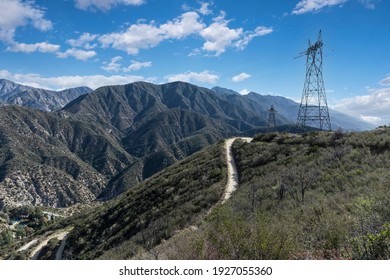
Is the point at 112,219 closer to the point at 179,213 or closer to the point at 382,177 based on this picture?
the point at 179,213

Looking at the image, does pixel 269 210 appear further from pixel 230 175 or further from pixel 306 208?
pixel 230 175

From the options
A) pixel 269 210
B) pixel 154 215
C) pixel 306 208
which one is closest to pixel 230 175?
pixel 154 215

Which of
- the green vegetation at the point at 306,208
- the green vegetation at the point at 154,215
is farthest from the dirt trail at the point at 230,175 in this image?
the green vegetation at the point at 306,208

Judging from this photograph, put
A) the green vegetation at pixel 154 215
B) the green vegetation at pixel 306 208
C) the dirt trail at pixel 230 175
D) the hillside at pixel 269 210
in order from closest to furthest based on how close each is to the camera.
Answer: the green vegetation at pixel 306 208 → the hillside at pixel 269 210 → the green vegetation at pixel 154 215 → the dirt trail at pixel 230 175

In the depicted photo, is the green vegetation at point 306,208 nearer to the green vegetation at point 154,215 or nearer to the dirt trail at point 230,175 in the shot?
the dirt trail at point 230,175

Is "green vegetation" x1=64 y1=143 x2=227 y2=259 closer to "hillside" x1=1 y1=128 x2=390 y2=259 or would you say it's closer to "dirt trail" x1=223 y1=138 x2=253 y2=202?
"hillside" x1=1 y1=128 x2=390 y2=259

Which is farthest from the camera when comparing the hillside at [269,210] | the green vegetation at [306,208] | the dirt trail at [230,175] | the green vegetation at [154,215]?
the dirt trail at [230,175]

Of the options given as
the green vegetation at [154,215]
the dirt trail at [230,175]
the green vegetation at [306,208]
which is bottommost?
the green vegetation at [154,215]
